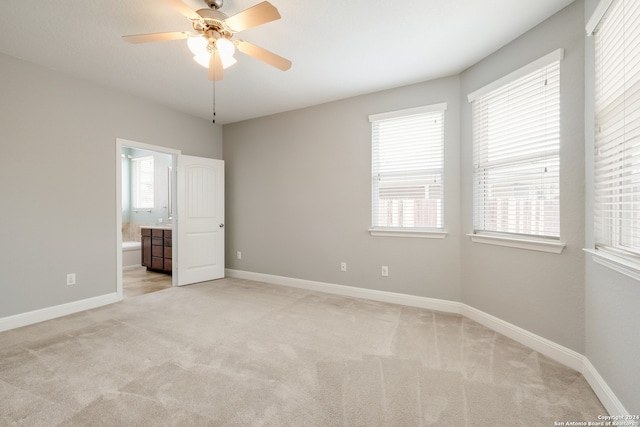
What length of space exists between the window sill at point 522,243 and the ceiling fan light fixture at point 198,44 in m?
2.97

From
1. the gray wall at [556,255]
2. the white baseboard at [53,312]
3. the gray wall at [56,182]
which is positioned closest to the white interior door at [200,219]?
the gray wall at [56,182]

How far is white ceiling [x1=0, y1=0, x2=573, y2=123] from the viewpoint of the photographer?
6.79ft

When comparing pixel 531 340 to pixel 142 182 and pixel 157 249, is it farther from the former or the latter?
pixel 142 182

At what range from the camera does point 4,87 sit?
2674 millimetres

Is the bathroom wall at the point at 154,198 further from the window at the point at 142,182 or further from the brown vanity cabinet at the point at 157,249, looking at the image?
the brown vanity cabinet at the point at 157,249

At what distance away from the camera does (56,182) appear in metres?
3.01

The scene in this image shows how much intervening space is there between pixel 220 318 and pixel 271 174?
231 centimetres

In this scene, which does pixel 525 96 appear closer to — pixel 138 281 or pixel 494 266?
pixel 494 266

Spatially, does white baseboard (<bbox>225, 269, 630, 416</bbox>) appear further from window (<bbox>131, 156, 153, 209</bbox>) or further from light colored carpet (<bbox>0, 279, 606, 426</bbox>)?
window (<bbox>131, 156, 153, 209</bbox>)

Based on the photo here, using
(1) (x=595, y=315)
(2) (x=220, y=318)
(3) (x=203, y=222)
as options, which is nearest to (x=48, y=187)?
(3) (x=203, y=222)

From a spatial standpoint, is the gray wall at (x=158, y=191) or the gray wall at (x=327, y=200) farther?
the gray wall at (x=158, y=191)

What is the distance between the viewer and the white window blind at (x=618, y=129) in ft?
4.69

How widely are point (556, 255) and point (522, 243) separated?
27cm

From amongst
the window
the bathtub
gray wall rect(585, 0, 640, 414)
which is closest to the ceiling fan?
gray wall rect(585, 0, 640, 414)
